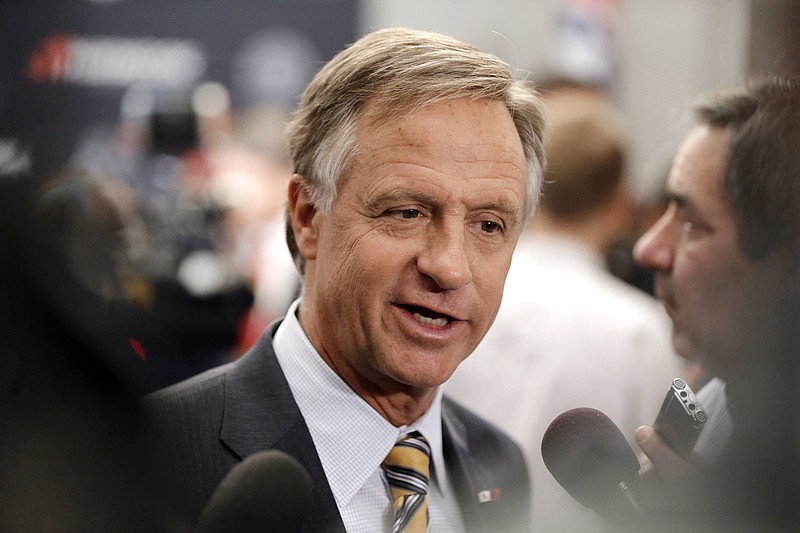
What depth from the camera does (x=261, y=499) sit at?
76cm

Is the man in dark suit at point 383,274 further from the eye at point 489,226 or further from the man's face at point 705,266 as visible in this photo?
the man's face at point 705,266

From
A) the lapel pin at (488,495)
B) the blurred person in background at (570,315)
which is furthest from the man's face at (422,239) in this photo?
the blurred person in background at (570,315)

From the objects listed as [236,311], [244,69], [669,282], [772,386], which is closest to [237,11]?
[244,69]

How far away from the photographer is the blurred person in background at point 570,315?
180cm

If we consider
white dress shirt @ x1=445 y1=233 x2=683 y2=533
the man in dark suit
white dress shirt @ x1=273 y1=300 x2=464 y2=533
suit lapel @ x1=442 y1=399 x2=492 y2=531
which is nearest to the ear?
the man in dark suit

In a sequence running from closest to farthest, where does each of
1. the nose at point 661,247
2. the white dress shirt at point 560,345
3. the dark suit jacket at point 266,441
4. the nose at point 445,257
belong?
the dark suit jacket at point 266,441 → the nose at point 445,257 → the nose at point 661,247 → the white dress shirt at point 560,345

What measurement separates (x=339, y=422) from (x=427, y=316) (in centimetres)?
18

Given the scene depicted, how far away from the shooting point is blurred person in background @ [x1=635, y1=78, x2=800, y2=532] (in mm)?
1028

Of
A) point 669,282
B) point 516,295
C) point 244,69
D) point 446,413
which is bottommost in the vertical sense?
point 244,69

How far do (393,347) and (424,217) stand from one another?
0.16 meters

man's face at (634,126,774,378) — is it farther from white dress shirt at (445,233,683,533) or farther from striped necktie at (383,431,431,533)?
striped necktie at (383,431,431,533)

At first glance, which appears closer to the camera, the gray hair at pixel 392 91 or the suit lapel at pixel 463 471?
the gray hair at pixel 392 91

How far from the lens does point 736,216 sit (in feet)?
4.55

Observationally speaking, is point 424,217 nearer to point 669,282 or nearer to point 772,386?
point 772,386
